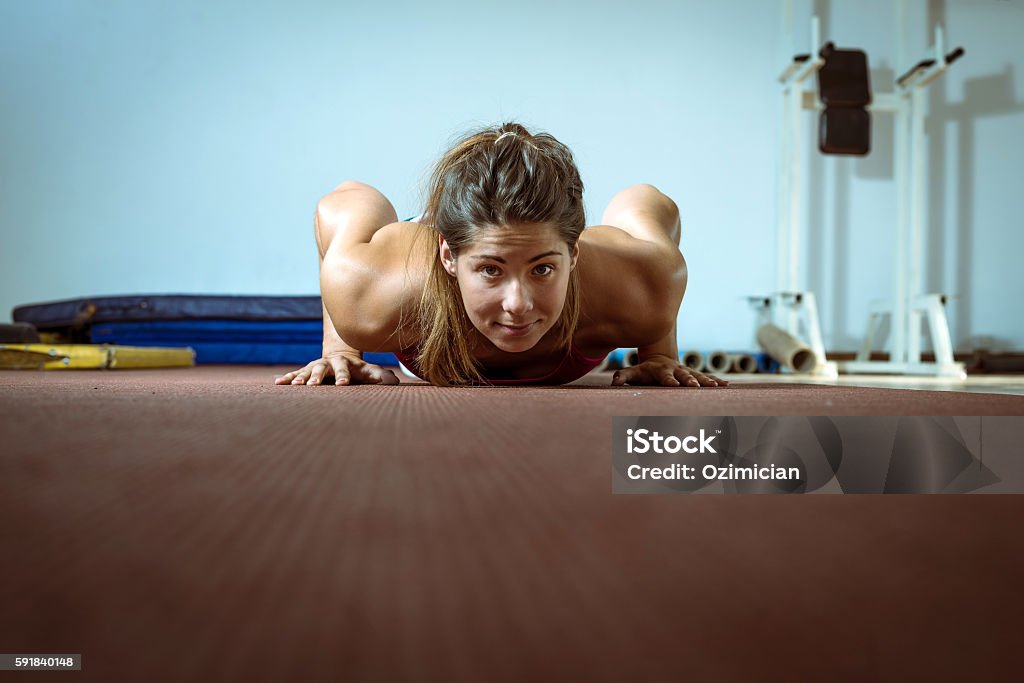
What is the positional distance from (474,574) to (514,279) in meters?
0.76

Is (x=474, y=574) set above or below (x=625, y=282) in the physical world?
below

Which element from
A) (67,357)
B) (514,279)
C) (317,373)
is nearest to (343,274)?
(317,373)

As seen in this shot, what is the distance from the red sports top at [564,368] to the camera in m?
1.23

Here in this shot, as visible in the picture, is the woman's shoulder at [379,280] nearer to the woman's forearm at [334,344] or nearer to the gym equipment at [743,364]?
the woman's forearm at [334,344]

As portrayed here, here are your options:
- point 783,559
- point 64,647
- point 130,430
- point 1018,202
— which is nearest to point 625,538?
point 783,559

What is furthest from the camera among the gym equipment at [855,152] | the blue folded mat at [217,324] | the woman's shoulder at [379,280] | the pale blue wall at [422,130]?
the pale blue wall at [422,130]

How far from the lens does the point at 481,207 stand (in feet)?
3.14

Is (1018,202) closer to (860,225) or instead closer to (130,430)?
(860,225)

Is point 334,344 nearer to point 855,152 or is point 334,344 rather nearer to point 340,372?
point 340,372

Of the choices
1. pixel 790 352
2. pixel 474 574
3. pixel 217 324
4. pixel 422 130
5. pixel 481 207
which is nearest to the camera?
pixel 474 574

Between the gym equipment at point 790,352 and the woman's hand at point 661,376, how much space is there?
1.57 meters

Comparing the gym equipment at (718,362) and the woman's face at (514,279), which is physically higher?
the woman's face at (514,279)

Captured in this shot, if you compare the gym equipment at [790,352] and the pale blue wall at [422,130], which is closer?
the gym equipment at [790,352]

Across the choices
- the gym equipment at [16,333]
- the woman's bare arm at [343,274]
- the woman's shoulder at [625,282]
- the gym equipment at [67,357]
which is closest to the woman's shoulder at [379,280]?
the woman's bare arm at [343,274]
